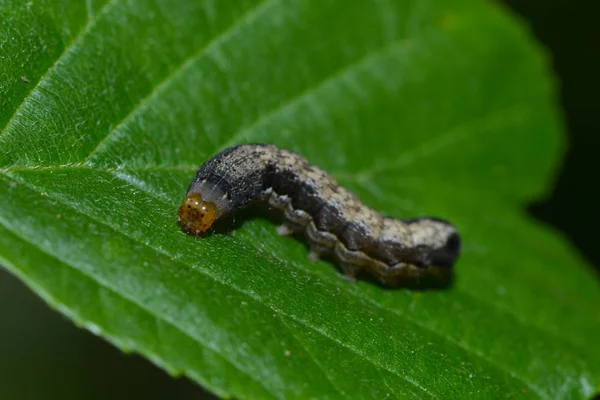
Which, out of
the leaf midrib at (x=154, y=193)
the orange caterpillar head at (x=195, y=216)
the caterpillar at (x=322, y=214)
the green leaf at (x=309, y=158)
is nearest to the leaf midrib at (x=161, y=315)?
the green leaf at (x=309, y=158)

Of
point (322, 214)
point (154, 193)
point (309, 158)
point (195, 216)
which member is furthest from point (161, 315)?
point (309, 158)

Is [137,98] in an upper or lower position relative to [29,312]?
upper

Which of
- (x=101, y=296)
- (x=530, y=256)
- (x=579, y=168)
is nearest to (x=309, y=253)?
(x=101, y=296)

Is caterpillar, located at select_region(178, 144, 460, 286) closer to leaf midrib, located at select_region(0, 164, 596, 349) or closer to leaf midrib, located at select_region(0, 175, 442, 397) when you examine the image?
leaf midrib, located at select_region(0, 164, 596, 349)

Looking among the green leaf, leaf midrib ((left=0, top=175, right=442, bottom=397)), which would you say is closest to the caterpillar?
the green leaf

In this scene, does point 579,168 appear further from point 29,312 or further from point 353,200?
point 29,312

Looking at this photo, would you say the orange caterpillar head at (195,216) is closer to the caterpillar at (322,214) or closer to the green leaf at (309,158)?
the green leaf at (309,158)
